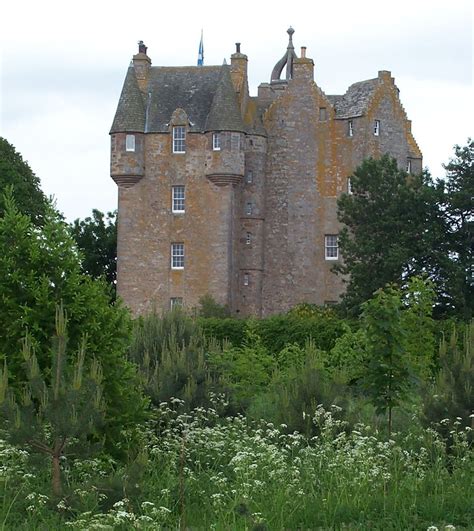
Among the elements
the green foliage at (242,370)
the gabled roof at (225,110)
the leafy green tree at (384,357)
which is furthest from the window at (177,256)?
the leafy green tree at (384,357)

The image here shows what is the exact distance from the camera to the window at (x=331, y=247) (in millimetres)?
67125

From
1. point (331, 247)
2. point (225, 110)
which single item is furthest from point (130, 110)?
point (331, 247)

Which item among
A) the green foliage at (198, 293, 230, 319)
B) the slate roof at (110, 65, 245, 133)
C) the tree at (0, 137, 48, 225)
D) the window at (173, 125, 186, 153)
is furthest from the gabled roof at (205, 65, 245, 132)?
the tree at (0, 137, 48, 225)

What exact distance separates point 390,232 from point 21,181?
1884 cm

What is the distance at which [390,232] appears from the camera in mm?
53969

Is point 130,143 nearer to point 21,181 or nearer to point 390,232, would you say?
point 21,181

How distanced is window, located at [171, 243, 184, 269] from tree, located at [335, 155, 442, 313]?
Answer: 11.6 m

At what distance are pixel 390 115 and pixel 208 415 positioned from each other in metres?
48.9

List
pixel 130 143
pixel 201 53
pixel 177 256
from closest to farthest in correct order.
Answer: pixel 177 256, pixel 130 143, pixel 201 53

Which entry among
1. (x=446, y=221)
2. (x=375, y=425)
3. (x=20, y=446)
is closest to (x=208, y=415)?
(x=375, y=425)

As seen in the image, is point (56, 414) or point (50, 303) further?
point (50, 303)

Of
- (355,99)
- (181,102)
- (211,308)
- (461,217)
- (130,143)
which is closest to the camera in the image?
(461,217)

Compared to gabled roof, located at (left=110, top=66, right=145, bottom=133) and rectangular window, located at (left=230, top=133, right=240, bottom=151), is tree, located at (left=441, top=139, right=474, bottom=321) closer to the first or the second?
rectangular window, located at (left=230, top=133, right=240, bottom=151)

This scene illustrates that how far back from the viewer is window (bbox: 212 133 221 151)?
64.9 metres
